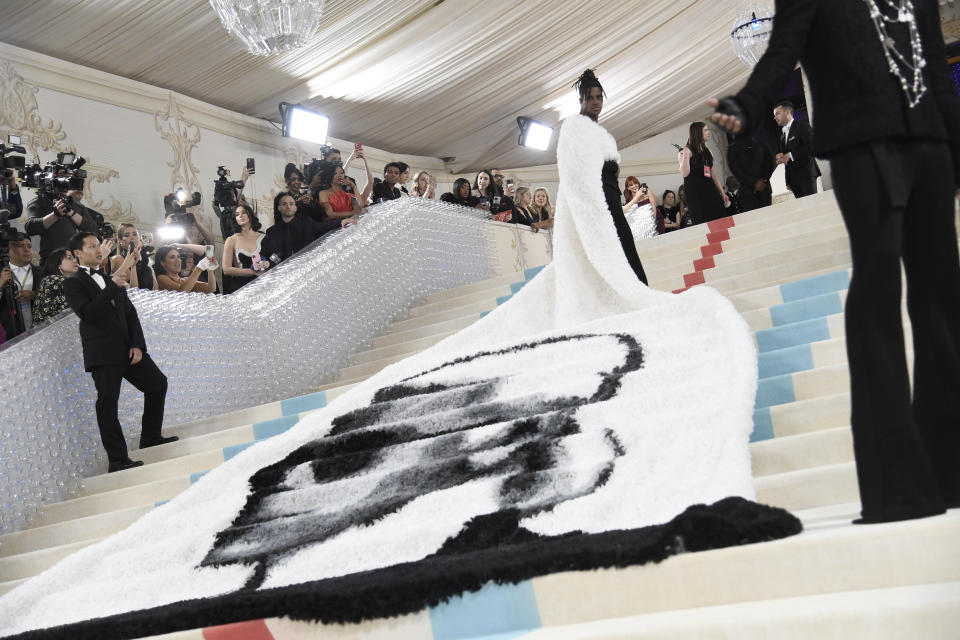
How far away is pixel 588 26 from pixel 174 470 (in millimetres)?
7694

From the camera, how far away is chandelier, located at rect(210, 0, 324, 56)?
5.96 meters

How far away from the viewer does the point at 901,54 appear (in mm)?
1912

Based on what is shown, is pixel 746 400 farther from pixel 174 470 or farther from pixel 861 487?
pixel 174 470

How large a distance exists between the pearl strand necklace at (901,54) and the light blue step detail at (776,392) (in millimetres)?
1467

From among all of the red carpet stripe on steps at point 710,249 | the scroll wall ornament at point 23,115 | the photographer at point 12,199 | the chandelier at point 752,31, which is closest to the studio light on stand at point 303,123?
the scroll wall ornament at point 23,115

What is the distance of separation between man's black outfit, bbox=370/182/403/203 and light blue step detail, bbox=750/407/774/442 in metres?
5.69

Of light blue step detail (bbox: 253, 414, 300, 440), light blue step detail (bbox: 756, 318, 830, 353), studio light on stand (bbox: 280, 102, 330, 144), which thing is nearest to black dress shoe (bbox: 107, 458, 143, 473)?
light blue step detail (bbox: 253, 414, 300, 440)

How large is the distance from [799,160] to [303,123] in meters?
5.40

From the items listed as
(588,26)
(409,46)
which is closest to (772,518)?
(409,46)

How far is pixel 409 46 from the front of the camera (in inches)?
397

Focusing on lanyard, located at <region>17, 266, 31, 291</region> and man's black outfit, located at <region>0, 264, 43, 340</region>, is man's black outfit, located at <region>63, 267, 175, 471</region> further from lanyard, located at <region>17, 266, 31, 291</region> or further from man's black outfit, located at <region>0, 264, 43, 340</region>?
lanyard, located at <region>17, 266, 31, 291</region>

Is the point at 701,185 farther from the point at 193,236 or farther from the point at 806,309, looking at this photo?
the point at 193,236

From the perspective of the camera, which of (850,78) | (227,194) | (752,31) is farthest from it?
(752,31)

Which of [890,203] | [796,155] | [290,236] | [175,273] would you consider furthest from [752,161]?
[890,203]
